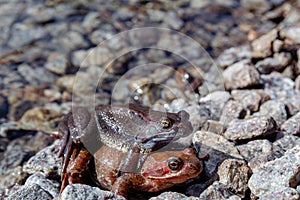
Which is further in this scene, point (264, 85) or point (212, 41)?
point (212, 41)

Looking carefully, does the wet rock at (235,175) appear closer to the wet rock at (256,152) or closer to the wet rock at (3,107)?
the wet rock at (256,152)

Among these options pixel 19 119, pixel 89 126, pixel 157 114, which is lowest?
pixel 19 119

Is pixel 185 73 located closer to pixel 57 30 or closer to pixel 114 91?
pixel 114 91

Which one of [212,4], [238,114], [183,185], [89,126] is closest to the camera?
[183,185]

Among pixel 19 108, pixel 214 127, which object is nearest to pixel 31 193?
pixel 214 127

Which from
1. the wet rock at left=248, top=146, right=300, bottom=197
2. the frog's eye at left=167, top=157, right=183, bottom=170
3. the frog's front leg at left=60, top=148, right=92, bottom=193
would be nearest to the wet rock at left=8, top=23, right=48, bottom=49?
the frog's front leg at left=60, top=148, right=92, bottom=193

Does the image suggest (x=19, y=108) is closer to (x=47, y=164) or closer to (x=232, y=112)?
(x=47, y=164)

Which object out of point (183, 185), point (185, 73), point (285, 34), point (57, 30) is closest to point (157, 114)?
point (183, 185)
